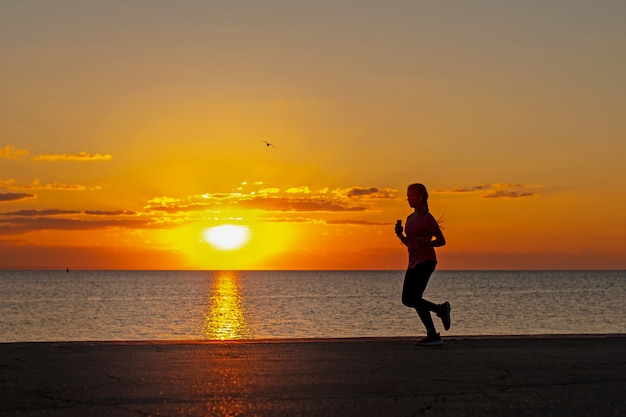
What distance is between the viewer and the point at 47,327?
198 feet

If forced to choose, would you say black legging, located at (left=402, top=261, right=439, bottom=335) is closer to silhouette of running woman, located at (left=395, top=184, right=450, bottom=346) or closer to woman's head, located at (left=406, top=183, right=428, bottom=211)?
silhouette of running woman, located at (left=395, top=184, right=450, bottom=346)

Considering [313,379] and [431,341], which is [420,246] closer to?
[431,341]

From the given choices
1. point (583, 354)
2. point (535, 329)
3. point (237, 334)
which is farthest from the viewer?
Result: point (535, 329)

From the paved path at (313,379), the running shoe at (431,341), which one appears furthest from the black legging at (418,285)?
the paved path at (313,379)

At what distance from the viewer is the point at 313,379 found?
27.2 ft

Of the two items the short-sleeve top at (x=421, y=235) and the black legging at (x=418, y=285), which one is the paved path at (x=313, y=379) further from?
the short-sleeve top at (x=421, y=235)

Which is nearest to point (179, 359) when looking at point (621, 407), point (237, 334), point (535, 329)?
point (621, 407)

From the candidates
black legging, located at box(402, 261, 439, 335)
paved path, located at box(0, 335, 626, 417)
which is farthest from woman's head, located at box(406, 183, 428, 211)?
paved path, located at box(0, 335, 626, 417)

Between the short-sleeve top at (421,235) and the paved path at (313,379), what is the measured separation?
117cm

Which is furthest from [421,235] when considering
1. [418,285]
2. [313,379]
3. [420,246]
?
A: [313,379]

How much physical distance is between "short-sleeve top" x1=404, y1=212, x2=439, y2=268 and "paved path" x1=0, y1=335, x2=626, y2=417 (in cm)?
117

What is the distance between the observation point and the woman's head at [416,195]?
12211 mm

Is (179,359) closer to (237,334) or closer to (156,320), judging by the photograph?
(237,334)

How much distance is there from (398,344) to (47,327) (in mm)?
52211
